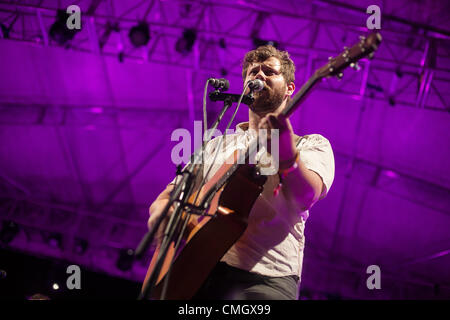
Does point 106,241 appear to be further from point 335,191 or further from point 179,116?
point 335,191

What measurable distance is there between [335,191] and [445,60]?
3.88 metres

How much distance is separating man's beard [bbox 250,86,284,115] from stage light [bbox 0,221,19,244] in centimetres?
934

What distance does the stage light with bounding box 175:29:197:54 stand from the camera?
22.4 feet

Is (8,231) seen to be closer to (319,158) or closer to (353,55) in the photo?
(319,158)

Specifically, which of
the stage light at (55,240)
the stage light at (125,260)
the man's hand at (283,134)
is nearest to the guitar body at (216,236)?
the man's hand at (283,134)

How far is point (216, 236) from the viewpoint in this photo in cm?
202

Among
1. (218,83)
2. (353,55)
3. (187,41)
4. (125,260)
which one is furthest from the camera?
(125,260)

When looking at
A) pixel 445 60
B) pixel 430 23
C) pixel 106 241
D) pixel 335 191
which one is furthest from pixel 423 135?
pixel 106 241

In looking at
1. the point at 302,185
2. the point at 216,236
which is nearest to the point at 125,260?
the point at 216,236

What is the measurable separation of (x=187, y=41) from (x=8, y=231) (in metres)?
6.74

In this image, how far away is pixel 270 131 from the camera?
5.84ft

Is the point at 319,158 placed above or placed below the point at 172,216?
above
